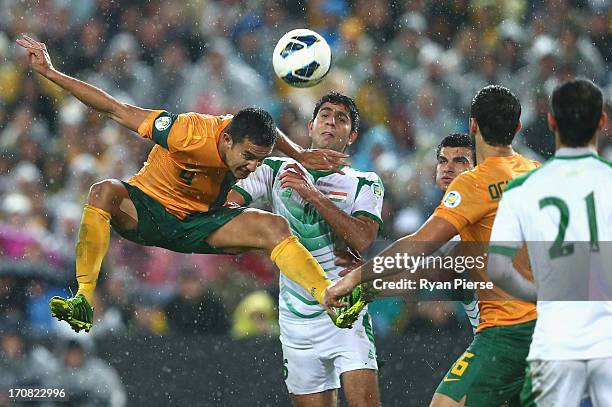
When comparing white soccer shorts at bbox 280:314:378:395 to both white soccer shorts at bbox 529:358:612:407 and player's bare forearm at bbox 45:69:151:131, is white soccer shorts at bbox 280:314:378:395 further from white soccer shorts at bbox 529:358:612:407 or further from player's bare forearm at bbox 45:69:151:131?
white soccer shorts at bbox 529:358:612:407

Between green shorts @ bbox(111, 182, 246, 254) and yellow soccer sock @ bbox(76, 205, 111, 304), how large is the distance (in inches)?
7.1

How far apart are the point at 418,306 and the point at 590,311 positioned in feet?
13.4

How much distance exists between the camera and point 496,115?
480 cm

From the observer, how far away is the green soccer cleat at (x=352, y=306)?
18.0ft

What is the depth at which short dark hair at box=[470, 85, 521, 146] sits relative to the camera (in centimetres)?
479

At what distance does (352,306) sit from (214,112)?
183 inches

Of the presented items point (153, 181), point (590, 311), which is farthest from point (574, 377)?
point (153, 181)

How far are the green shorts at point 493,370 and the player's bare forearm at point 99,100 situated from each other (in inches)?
94.8

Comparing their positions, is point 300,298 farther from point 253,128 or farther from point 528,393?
point 528,393

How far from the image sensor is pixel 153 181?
6.07m

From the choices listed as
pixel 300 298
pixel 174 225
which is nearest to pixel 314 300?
pixel 300 298

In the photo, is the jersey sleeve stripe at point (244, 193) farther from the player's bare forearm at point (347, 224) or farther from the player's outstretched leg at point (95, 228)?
the player's outstretched leg at point (95, 228)

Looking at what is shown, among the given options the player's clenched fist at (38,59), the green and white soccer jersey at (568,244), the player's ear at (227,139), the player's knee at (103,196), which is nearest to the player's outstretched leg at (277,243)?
the player's ear at (227,139)

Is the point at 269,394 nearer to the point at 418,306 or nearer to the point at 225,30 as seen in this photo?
the point at 418,306
